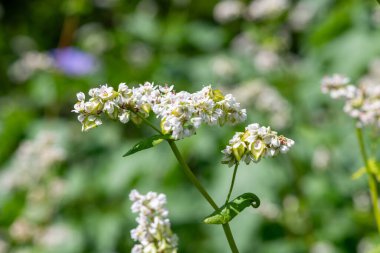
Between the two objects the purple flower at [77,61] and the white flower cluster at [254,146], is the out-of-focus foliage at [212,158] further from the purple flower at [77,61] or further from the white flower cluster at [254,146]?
the white flower cluster at [254,146]

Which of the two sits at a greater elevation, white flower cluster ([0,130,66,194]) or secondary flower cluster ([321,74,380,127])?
white flower cluster ([0,130,66,194])

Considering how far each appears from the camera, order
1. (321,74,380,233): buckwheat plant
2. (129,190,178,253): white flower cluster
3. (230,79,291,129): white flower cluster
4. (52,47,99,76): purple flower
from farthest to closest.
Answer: (52,47,99,76): purple flower → (230,79,291,129): white flower cluster → (321,74,380,233): buckwheat plant → (129,190,178,253): white flower cluster

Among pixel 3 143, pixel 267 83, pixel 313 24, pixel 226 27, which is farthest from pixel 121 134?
pixel 226 27

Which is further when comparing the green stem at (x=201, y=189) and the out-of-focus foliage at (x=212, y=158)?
the out-of-focus foliage at (x=212, y=158)

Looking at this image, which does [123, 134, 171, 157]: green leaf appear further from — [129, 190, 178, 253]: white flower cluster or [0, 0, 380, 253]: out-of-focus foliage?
[0, 0, 380, 253]: out-of-focus foliage

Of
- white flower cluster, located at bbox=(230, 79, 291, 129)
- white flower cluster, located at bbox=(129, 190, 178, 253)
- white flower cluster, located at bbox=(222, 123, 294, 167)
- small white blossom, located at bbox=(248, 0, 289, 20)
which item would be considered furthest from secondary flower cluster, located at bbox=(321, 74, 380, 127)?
small white blossom, located at bbox=(248, 0, 289, 20)

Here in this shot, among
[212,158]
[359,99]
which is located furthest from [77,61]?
[359,99]

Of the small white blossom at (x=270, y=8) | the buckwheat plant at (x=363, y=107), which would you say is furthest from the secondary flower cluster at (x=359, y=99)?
the small white blossom at (x=270, y=8)
